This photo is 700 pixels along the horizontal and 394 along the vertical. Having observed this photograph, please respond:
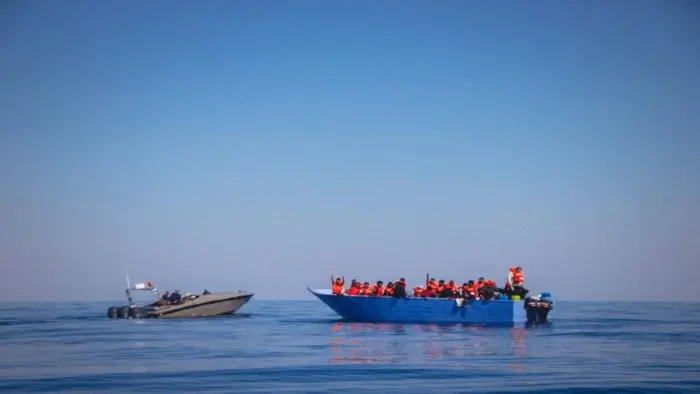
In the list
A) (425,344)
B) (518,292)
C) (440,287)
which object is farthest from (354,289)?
(425,344)

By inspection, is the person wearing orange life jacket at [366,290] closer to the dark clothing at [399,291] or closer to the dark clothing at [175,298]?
the dark clothing at [399,291]

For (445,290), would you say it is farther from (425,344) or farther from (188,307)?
(188,307)

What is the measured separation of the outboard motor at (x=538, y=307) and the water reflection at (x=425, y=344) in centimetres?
352

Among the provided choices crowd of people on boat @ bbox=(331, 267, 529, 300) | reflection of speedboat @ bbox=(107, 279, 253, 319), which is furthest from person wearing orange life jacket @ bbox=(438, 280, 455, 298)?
reflection of speedboat @ bbox=(107, 279, 253, 319)

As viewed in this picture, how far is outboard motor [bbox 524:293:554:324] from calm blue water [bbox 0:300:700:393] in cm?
435

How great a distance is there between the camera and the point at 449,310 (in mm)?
41281

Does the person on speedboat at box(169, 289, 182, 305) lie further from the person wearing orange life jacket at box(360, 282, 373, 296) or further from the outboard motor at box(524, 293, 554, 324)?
the outboard motor at box(524, 293, 554, 324)

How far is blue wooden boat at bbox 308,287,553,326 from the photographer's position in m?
40.8

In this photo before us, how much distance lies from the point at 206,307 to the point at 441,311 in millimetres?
17991

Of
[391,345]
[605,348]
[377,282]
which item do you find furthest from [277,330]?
[605,348]

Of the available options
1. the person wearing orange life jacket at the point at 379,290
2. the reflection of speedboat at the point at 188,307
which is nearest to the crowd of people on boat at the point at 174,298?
the reflection of speedboat at the point at 188,307

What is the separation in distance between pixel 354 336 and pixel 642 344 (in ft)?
42.5

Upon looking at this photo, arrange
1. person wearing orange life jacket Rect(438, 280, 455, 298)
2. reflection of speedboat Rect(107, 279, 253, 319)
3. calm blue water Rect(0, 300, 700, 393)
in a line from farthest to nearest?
reflection of speedboat Rect(107, 279, 253, 319)
person wearing orange life jacket Rect(438, 280, 455, 298)
calm blue water Rect(0, 300, 700, 393)

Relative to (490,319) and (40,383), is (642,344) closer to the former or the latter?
(490,319)
